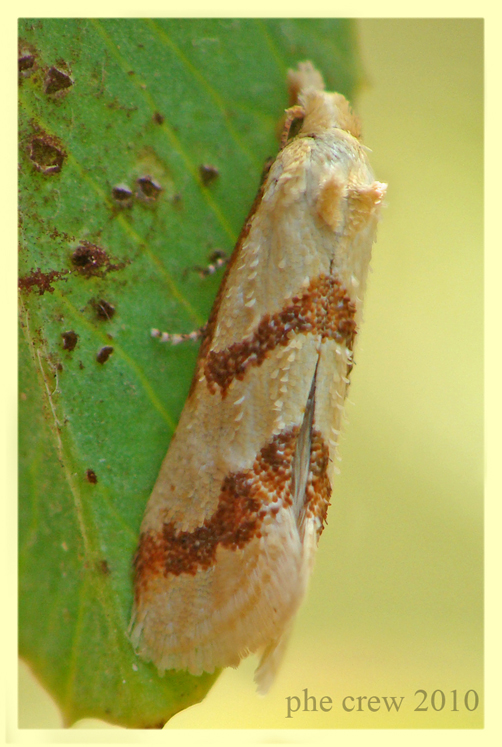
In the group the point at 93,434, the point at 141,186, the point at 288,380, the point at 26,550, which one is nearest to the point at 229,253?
the point at 141,186

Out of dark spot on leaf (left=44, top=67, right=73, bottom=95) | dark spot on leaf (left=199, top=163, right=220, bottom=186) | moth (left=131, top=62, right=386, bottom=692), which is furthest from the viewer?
dark spot on leaf (left=199, top=163, right=220, bottom=186)

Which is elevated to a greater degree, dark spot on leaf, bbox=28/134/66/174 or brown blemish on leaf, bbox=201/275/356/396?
dark spot on leaf, bbox=28/134/66/174

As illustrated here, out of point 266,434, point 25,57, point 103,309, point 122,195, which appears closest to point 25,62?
point 25,57

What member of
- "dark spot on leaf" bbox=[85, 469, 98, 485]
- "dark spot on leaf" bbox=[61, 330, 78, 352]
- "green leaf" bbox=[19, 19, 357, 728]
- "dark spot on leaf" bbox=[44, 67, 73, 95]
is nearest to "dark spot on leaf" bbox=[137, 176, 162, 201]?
"green leaf" bbox=[19, 19, 357, 728]

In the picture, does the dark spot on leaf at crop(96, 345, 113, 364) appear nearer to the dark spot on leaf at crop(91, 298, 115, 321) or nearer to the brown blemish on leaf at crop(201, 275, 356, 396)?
the dark spot on leaf at crop(91, 298, 115, 321)

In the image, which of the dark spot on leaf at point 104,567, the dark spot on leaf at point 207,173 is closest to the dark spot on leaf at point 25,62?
the dark spot on leaf at point 207,173

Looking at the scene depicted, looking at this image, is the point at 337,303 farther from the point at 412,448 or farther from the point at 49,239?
the point at 412,448
